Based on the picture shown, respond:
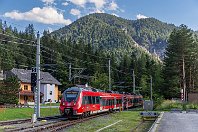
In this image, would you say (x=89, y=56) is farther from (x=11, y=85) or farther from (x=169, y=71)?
(x=11, y=85)

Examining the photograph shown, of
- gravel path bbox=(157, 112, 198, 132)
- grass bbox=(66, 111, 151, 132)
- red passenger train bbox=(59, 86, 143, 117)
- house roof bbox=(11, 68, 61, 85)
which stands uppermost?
house roof bbox=(11, 68, 61, 85)

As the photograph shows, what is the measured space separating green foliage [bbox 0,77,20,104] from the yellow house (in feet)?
65.0

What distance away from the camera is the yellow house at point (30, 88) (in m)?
92.3

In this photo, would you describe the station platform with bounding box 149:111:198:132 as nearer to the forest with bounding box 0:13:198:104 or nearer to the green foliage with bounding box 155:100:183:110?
the green foliage with bounding box 155:100:183:110

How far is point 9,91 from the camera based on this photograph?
225 ft

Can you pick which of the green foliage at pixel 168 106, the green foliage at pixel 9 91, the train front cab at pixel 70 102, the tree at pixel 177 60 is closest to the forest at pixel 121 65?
the tree at pixel 177 60

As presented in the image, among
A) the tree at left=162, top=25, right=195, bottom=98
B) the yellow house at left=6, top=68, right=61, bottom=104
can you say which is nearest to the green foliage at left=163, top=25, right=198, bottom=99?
the tree at left=162, top=25, right=195, bottom=98

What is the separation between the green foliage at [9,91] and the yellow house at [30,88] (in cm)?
1980

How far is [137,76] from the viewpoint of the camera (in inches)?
4828

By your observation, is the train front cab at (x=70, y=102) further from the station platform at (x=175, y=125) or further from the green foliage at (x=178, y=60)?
the green foliage at (x=178, y=60)

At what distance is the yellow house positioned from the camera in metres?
92.3

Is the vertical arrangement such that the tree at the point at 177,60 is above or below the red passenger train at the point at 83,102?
above

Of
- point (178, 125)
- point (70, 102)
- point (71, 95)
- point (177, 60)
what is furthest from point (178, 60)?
point (178, 125)

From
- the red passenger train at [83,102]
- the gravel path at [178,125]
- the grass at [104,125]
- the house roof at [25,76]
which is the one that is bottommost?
the grass at [104,125]
